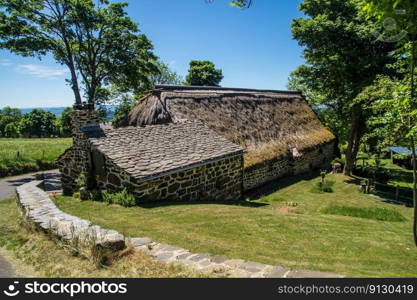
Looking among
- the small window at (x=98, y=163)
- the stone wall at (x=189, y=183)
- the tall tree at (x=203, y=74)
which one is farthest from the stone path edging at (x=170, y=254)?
the tall tree at (x=203, y=74)

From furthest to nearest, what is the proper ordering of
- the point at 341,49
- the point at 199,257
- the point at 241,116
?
the point at 241,116
the point at 341,49
the point at 199,257

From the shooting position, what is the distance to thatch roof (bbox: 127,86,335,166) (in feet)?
46.1

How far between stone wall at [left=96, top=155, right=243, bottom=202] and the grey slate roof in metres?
0.29

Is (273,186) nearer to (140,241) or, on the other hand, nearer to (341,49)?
(341,49)

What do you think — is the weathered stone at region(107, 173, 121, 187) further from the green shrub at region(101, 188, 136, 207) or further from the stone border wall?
the stone border wall

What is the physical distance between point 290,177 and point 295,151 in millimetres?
1759

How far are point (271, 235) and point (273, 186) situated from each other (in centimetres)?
874

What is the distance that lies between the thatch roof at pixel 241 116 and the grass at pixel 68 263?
884cm

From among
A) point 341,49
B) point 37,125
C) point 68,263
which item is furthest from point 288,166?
point 37,125

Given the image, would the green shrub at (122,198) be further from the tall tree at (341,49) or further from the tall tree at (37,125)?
the tall tree at (37,125)

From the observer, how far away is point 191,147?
1050 centimetres

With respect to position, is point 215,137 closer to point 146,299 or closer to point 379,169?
point 146,299

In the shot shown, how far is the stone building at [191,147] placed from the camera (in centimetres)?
877

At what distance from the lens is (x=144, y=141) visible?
9984mm
